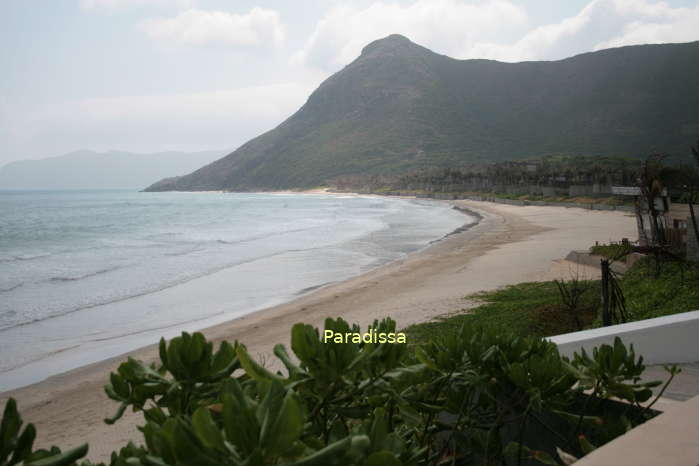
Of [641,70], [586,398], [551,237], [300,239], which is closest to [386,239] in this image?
[300,239]

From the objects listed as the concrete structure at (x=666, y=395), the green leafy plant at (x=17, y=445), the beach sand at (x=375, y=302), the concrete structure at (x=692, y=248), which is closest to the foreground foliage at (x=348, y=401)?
the green leafy plant at (x=17, y=445)

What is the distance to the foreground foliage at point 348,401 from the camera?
0.72m

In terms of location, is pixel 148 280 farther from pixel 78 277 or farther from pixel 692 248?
pixel 692 248

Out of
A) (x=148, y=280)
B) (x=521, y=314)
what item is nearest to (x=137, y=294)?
(x=148, y=280)

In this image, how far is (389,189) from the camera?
99812 mm

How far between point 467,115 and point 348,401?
139 m

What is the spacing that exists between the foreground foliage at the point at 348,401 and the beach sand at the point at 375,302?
1018 millimetres

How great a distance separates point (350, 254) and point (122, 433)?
1599cm

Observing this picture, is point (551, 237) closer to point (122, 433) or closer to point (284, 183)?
point (122, 433)

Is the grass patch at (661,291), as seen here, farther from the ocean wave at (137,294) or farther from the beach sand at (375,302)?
the ocean wave at (137,294)

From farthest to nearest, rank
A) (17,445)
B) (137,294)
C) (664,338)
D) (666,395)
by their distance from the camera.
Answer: (137,294), (664,338), (666,395), (17,445)

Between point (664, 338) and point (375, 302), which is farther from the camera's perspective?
point (375, 302)

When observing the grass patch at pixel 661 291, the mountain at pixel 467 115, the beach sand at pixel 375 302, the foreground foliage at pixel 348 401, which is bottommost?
the beach sand at pixel 375 302

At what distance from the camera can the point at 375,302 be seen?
1181 centimetres
